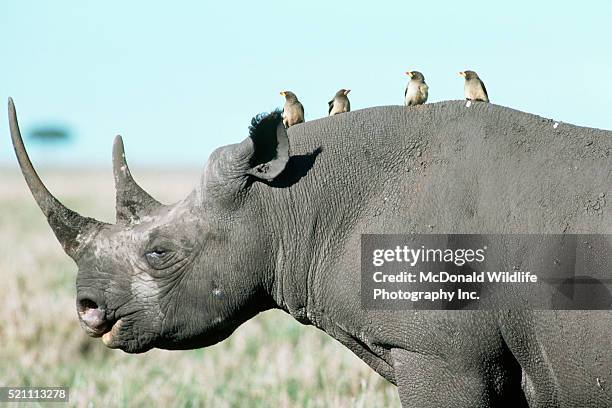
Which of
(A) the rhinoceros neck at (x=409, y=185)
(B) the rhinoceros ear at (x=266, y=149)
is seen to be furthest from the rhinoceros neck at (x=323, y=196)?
(B) the rhinoceros ear at (x=266, y=149)

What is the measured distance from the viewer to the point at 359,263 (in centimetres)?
541

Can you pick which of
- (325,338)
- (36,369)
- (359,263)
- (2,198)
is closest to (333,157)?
(359,263)

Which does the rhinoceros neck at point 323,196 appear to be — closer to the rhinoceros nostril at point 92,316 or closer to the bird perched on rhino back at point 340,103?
the bird perched on rhino back at point 340,103

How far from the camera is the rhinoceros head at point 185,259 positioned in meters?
5.63

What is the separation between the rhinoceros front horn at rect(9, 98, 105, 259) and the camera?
5926 mm

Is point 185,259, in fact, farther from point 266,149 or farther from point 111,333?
point 266,149

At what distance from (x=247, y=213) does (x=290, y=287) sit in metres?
0.44

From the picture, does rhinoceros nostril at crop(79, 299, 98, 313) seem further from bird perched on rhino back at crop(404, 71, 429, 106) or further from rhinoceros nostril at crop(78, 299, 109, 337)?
bird perched on rhino back at crop(404, 71, 429, 106)

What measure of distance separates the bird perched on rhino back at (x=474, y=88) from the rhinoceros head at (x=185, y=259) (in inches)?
57.7

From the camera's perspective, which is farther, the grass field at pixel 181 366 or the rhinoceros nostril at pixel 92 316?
the grass field at pixel 181 366

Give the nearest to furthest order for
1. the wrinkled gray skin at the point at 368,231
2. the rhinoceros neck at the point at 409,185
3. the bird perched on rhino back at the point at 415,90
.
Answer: the wrinkled gray skin at the point at 368,231, the rhinoceros neck at the point at 409,185, the bird perched on rhino back at the point at 415,90

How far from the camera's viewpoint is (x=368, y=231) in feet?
17.9

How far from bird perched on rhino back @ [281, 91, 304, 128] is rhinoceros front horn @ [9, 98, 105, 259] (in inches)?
49.0

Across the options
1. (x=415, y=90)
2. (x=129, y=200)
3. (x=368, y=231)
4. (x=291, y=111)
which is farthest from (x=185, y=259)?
(x=415, y=90)
